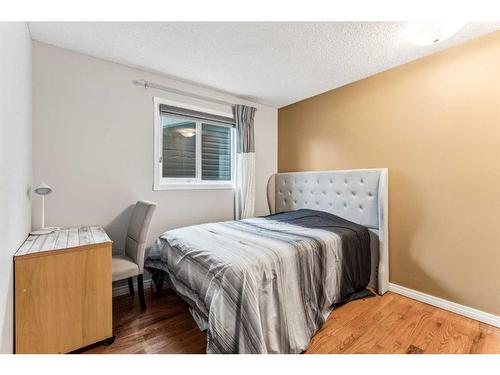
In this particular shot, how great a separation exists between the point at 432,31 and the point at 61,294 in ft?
10.3

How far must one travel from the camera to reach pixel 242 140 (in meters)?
3.11

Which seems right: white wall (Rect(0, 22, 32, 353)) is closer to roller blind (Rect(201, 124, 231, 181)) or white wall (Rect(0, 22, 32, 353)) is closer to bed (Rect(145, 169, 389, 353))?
bed (Rect(145, 169, 389, 353))

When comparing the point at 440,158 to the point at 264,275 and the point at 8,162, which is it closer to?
the point at 264,275

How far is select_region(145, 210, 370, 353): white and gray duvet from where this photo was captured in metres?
1.30

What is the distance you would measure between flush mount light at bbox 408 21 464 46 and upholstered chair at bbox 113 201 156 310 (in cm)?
251

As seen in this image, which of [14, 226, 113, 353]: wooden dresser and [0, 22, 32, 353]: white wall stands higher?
[0, 22, 32, 353]: white wall

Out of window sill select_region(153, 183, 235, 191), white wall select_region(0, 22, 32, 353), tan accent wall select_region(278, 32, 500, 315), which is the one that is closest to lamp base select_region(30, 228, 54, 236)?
white wall select_region(0, 22, 32, 353)

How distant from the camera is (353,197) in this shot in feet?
8.29

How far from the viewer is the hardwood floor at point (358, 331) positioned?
153 centimetres

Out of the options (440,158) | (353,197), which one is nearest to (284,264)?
(353,197)

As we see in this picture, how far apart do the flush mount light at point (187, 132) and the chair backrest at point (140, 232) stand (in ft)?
3.47

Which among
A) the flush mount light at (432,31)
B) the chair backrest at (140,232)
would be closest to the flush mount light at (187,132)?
the chair backrest at (140,232)
